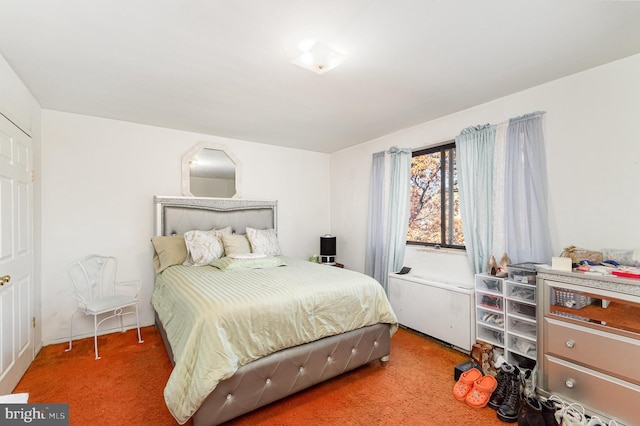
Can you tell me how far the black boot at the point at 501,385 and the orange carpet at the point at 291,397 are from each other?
8 centimetres

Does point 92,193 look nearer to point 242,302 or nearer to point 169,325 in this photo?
point 169,325

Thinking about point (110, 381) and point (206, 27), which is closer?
point (206, 27)

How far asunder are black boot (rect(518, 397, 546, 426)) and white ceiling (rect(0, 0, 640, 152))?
7.74 feet

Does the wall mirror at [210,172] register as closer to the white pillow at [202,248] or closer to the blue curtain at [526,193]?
the white pillow at [202,248]

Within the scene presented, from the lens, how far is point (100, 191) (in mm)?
3289

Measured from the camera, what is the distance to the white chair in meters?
2.87

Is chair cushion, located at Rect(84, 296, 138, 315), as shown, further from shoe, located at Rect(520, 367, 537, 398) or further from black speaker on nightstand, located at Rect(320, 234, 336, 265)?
shoe, located at Rect(520, 367, 537, 398)

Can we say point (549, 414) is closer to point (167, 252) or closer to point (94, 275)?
point (167, 252)

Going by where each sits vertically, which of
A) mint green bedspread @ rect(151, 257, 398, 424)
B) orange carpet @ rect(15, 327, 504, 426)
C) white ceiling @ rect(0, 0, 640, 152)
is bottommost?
orange carpet @ rect(15, 327, 504, 426)

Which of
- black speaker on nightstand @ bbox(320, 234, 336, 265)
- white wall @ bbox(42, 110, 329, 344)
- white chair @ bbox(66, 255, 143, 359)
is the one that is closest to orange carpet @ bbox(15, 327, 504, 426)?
white chair @ bbox(66, 255, 143, 359)

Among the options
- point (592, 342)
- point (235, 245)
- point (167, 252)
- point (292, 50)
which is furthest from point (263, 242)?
point (592, 342)

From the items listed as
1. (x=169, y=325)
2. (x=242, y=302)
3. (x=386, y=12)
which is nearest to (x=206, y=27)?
(x=386, y=12)

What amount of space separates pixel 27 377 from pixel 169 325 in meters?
1.34

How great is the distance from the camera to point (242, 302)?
193 cm
